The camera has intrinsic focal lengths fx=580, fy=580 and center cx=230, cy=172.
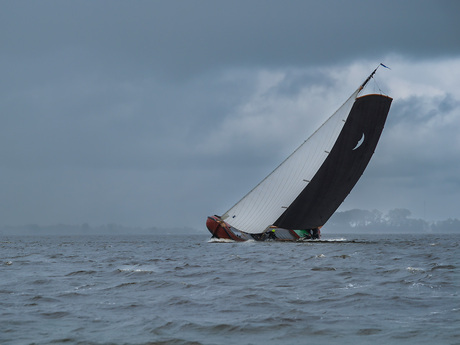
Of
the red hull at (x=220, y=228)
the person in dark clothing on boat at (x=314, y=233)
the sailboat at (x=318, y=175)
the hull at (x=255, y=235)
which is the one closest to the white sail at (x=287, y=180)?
the sailboat at (x=318, y=175)

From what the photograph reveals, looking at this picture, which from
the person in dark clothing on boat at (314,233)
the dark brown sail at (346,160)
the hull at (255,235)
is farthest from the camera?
the person in dark clothing on boat at (314,233)

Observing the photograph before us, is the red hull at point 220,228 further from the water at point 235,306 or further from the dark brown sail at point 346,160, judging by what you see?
the water at point 235,306

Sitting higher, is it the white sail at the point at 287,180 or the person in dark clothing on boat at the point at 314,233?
Result: the white sail at the point at 287,180

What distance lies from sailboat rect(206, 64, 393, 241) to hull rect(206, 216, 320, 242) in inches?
8.2

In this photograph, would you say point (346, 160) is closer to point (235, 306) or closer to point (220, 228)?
point (220, 228)

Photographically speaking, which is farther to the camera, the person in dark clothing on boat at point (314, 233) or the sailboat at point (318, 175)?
the person in dark clothing on boat at point (314, 233)

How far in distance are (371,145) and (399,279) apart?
103 feet

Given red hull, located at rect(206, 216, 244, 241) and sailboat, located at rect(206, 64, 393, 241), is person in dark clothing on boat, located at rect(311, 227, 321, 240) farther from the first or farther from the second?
red hull, located at rect(206, 216, 244, 241)

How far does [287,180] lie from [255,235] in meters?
6.63

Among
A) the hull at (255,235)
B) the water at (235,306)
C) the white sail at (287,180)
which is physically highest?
the white sail at (287,180)

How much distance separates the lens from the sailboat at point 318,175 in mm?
51188

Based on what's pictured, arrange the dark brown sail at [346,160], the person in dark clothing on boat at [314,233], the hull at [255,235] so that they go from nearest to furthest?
the dark brown sail at [346,160], the hull at [255,235], the person in dark clothing on boat at [314,233]

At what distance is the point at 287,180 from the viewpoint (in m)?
52.8

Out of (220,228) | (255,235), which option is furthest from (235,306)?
(220,228)
